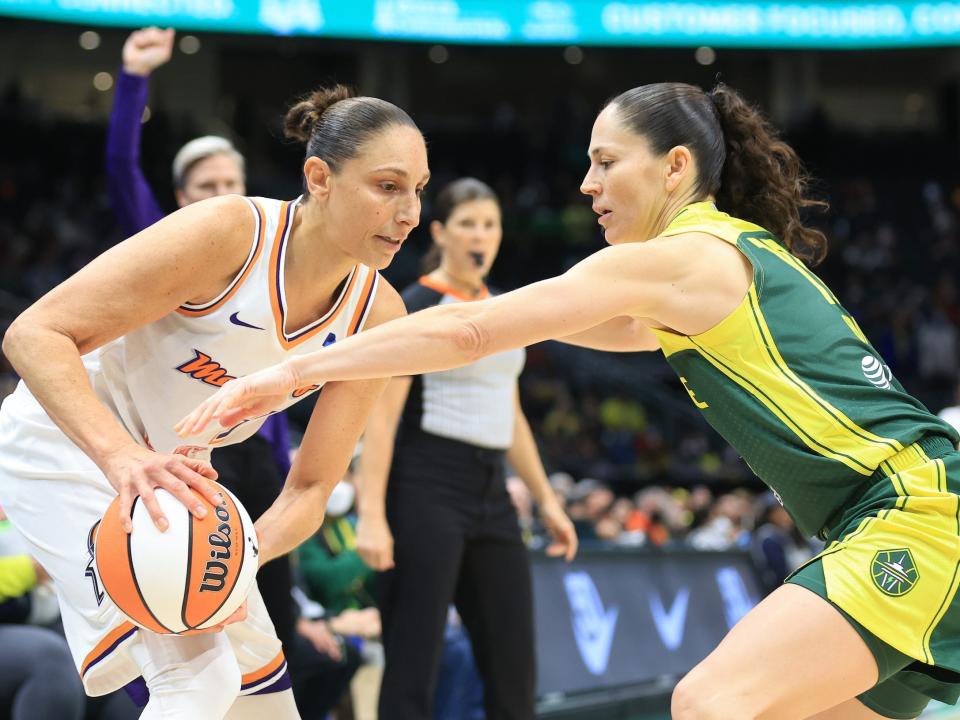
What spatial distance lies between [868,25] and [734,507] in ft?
31.7

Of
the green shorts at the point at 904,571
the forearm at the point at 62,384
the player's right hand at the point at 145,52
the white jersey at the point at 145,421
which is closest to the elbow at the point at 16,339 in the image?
the forearm at the point at 62,384

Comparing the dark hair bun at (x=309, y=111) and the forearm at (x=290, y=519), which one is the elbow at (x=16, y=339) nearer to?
the forearm at (x=290, y=519)

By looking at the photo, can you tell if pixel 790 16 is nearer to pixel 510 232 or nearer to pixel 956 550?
pixel 510 232

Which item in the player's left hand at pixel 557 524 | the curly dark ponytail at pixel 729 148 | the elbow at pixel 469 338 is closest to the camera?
the elbow at pixel 469 338

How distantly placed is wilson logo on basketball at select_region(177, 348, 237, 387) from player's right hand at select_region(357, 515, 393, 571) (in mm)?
1431

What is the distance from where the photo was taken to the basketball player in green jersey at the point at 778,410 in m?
2.46

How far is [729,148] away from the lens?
3080mm

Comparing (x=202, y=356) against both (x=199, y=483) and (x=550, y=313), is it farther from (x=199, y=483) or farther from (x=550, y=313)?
(x=550, y=313)

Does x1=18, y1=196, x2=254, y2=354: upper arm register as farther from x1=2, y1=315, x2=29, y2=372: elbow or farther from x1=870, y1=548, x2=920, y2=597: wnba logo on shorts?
x1=870, y1=548, x2=920, y2=597: wnba logo on shorts

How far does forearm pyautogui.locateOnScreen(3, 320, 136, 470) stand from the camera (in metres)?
2.78

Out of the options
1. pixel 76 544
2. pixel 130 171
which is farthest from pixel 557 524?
pixel 76 544

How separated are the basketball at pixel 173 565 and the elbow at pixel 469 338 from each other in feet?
2.09

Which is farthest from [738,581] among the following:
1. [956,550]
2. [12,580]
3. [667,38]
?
[667,38]

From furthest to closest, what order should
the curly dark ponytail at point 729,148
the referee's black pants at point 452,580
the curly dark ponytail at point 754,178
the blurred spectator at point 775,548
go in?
the blurred spectator at point 775,548 → the referee's black pants at point 452,580 → the curly dark ponytail at point 754,178 → the curly dark ponytail at point 729,148
